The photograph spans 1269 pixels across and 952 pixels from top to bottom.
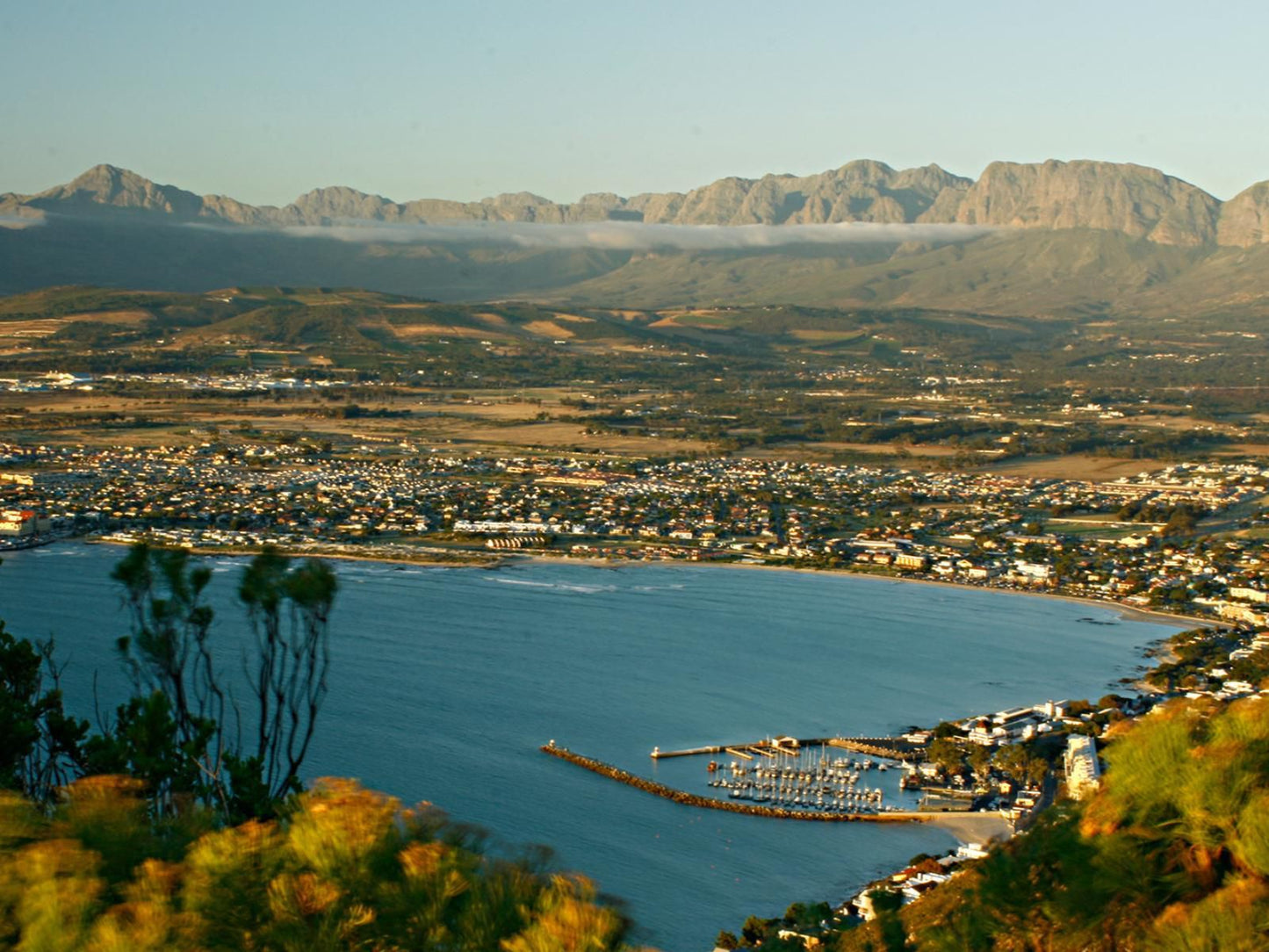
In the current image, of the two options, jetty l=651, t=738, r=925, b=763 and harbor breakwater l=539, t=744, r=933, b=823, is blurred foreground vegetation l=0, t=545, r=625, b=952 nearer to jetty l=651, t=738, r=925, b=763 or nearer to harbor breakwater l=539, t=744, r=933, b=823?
harbor breakwater l=539, t=744, r=933, b=823

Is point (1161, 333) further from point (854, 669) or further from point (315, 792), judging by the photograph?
point (315, 792)

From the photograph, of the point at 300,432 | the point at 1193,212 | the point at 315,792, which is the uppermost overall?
the point at 1193,212

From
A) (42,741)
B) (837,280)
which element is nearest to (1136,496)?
(42,741)

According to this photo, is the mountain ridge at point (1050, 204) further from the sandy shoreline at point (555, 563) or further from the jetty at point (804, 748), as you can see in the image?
the jetty at point (804, 748)

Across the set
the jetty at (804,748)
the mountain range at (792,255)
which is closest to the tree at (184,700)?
the jetty at (804,748)

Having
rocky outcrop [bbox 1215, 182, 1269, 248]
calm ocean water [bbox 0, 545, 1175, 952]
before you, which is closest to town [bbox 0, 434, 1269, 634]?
calm ocean water [bbox 0, 545, 1175, 952]

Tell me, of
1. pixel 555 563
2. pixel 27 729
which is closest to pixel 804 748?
pixel 27 729
